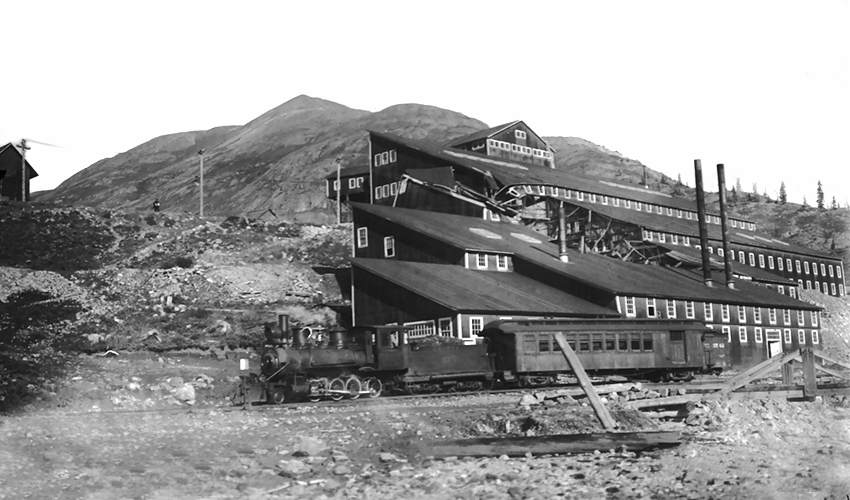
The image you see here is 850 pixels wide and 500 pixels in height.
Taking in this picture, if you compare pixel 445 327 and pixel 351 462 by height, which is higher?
pixel 445 327

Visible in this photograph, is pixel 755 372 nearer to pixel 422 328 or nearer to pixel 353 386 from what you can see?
pixel 353 386

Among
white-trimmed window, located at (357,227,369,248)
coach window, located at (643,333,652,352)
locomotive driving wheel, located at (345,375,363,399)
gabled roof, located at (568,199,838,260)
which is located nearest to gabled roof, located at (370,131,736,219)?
gabled roof, located at (568,199,838,260)

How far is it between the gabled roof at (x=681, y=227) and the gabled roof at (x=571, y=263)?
1103 centimetres

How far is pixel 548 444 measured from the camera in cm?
1911

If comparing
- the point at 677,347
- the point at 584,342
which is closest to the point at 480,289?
the point at 584,342

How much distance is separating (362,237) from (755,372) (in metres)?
29.7

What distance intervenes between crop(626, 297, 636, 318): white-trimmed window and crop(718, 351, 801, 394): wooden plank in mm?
16498

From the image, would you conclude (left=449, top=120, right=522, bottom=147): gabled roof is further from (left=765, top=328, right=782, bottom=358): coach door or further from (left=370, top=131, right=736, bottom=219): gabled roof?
(left=765, top=328, right=782, bottom=358): coach door

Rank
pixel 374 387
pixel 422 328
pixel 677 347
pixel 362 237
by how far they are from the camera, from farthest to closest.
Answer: pixel 362 237, pixel 422 328, pixel 677 347, pixel 374 387

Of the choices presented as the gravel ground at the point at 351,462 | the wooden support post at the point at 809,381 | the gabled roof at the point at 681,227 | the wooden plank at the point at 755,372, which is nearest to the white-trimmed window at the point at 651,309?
the wooden plank at the point at 755,372

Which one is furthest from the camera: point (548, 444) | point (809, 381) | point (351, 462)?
point (809, 381)

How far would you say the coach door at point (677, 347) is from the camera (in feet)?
135

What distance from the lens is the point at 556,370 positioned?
120ft

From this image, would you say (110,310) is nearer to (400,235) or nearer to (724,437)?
(400,235)
